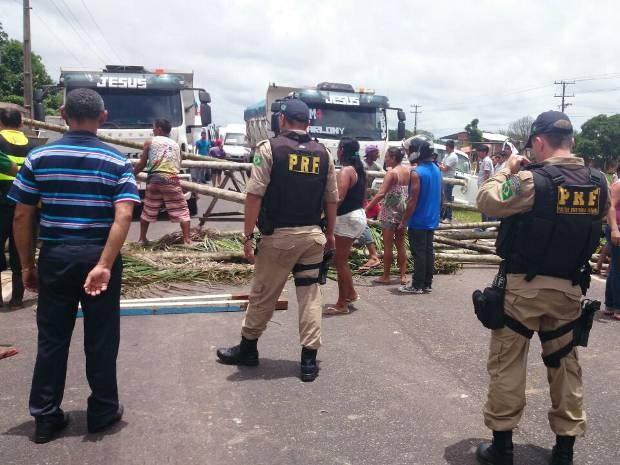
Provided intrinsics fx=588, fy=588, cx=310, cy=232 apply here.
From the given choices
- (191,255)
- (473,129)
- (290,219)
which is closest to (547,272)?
(290,219)

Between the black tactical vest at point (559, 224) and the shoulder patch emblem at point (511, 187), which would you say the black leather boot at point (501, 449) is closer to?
the black tactical vest at point (559, 224)

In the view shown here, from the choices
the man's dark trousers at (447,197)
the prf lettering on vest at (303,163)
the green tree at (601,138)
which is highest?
the green tree at (601,138)

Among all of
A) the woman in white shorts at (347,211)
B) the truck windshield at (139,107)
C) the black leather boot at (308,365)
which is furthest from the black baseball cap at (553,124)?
the truck windshield at (139,107)

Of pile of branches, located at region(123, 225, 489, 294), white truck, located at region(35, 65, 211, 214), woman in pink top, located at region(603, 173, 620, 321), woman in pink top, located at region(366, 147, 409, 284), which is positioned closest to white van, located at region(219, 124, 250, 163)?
white truck, located at region(35, 65, 211, 214)

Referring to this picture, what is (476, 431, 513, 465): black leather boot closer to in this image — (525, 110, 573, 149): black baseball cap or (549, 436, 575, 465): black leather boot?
(549, 436, 575, 465): black leather boot

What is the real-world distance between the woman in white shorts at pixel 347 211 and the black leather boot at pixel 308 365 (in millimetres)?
1683

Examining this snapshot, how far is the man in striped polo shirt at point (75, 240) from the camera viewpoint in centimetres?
324

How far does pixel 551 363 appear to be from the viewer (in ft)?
10.5

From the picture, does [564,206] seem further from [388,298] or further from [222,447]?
[388,298]

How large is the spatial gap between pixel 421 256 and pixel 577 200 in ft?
13.1

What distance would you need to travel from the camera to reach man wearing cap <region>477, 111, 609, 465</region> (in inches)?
121

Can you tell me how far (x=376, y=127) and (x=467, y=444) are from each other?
1217 centimetres

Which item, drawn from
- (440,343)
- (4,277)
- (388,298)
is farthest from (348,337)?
(4,277)

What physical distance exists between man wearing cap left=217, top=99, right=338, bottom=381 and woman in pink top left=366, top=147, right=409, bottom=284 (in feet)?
8.51
